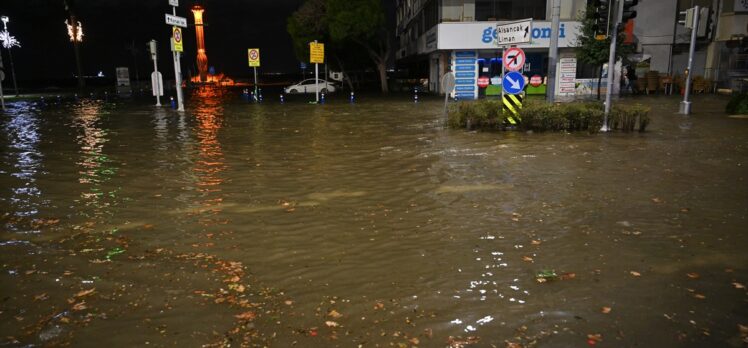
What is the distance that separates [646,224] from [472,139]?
7600mm

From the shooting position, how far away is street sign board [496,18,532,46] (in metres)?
14.2

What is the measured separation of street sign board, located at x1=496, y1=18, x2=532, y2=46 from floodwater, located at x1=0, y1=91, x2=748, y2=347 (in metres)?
4.00

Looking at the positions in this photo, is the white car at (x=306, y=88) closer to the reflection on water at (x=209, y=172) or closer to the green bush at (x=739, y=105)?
the reflection on water at (x=209, y=172)

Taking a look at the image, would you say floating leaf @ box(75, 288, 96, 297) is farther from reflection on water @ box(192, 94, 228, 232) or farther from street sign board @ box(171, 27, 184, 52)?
street sign board @ box(171, 27, 184, 52)

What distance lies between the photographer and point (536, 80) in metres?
34.2

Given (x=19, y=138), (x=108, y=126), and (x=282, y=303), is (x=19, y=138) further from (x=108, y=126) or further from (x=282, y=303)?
(x=282, y=303)

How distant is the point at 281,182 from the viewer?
9.26 m

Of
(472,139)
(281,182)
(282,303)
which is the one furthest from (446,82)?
(282,303)

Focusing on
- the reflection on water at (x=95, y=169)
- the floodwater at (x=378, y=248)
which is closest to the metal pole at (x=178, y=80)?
the reflection on water at (x=95, y=169)

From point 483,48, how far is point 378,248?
28668mm

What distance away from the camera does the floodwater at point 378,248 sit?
4.15 metres

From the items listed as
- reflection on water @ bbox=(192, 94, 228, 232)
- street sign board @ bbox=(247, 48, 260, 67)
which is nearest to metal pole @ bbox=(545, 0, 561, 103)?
reflection on water @ bbox=(192, 94, 228, 232)

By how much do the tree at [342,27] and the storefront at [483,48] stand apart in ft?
18.7

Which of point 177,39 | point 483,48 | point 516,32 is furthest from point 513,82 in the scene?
point 483,48
